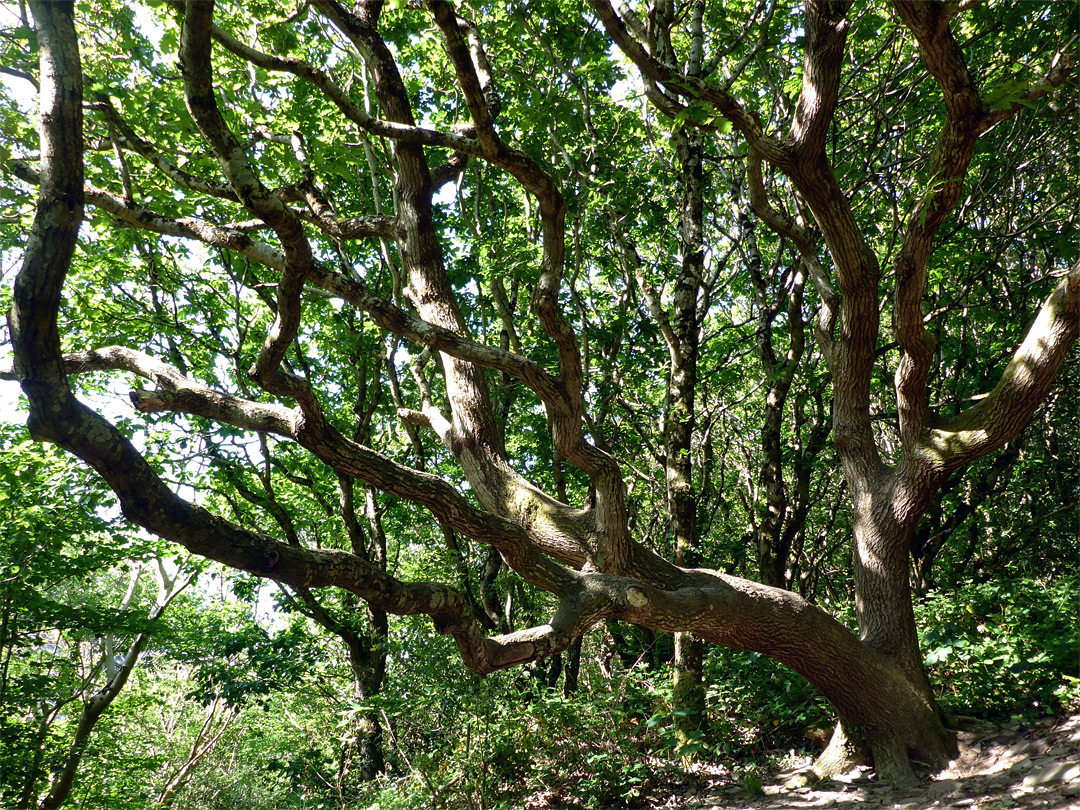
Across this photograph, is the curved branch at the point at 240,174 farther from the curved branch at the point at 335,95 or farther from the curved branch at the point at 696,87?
the curved branch at the point at 696,87

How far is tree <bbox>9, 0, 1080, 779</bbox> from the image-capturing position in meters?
3.44

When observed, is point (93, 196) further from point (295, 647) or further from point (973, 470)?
point (973, 470)

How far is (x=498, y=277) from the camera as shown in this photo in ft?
25.0

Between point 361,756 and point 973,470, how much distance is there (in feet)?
31.6

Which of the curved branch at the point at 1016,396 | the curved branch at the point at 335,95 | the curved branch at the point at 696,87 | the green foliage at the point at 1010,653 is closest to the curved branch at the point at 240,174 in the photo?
the curved branch at the point at 335,95

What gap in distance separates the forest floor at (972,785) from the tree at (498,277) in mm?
284

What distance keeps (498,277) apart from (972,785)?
20.3ft

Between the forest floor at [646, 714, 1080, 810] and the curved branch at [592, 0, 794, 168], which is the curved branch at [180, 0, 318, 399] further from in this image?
the forest floor at [646, 714, 1080, 810]

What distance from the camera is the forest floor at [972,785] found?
13.1 feet

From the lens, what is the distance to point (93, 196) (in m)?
4.43

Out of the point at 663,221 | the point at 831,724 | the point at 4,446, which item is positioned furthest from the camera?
the point at 4,446

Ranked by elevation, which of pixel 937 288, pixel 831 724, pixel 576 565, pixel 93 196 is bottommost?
pixel 831 724

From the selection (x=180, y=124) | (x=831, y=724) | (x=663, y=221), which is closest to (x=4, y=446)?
(x=180, y=124)

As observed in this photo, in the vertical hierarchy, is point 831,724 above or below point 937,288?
below
